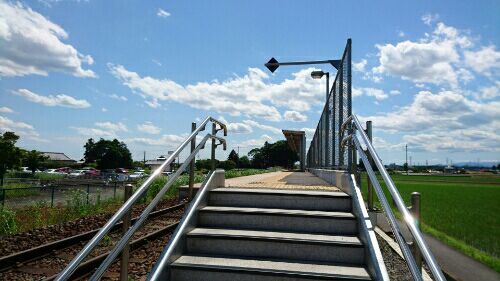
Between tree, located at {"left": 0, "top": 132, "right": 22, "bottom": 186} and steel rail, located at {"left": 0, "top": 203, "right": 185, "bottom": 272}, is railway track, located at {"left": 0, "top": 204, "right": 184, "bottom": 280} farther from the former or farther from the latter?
tree, located at {"left": 0, "top": 132, "right": 22, "bottom": 186}

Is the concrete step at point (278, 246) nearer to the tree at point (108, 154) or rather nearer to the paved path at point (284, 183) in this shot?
the paved path at point (284, 183)

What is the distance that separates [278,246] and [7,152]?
25899mm

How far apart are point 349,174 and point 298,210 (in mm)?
928

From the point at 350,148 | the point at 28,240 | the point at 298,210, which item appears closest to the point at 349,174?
the point at 350,148

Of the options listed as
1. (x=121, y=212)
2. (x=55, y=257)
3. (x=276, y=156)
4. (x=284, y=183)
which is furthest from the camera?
Answer: (x=276, y=156)

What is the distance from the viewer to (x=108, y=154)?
87188mm

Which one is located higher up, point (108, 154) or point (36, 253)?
point (108, 154)

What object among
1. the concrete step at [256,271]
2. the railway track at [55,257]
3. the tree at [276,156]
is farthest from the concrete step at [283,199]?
the tree at [276,156]

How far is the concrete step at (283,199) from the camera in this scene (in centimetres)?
482

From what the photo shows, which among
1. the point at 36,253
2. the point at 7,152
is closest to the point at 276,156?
the point at 7,152

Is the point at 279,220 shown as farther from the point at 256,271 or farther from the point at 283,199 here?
the point at 256,271

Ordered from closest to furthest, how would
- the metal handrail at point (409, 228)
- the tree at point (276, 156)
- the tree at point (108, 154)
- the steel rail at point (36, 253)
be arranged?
the metal handrail at point (409, 228) → the steel rail at point (36, 253) → the tree at point (108, 154) → the tree at point (276, 156)

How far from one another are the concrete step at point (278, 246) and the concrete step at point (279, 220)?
0.18 m

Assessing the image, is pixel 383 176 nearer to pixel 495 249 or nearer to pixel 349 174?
pixel 349 174
